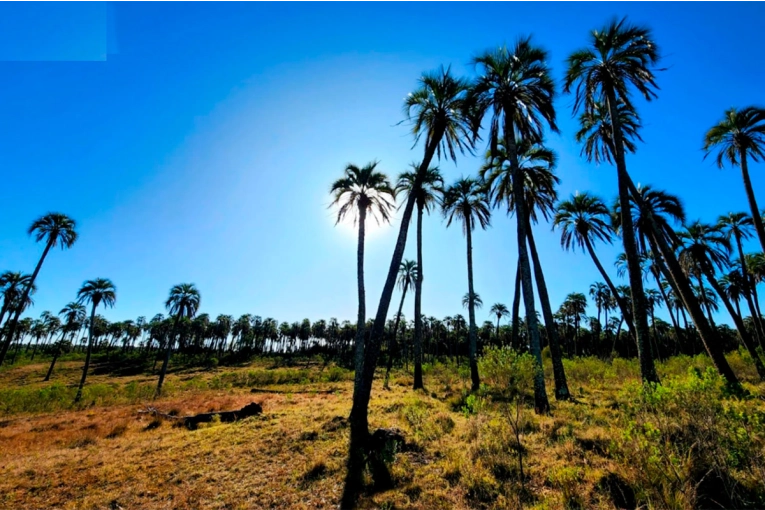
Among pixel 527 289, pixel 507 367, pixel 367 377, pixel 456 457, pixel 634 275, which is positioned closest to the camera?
pixel 507 367

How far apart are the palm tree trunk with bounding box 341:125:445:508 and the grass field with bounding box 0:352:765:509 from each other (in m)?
0.35

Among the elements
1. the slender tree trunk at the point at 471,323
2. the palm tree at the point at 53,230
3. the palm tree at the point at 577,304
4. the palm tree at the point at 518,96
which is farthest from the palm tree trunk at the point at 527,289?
the palm tree at the point at 577,304

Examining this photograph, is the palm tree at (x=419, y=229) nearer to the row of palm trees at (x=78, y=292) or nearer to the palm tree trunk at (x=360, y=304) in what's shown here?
the palm tree trunk at (x=360, y=304)

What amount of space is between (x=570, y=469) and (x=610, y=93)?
48.7 ft

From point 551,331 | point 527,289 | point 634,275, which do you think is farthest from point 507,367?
point 551,331

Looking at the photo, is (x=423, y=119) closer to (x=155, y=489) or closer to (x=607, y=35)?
(x=607, y=35)

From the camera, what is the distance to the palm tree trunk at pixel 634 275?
10914 mm

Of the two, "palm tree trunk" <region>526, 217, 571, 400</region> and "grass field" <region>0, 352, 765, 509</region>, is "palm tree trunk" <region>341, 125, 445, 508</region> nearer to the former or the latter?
"grass field" <region>0, 352, 765, 509</region>

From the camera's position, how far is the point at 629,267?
11.9 m

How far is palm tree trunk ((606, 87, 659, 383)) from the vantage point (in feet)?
35.8

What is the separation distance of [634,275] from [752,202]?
12231mm

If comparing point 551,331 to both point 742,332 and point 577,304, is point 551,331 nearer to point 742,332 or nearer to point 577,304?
point 742,332

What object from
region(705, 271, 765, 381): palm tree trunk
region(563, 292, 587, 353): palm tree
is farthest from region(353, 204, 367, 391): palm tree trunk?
region(563, 292, 587, 353): palm tree

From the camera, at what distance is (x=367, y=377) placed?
10555 mm
